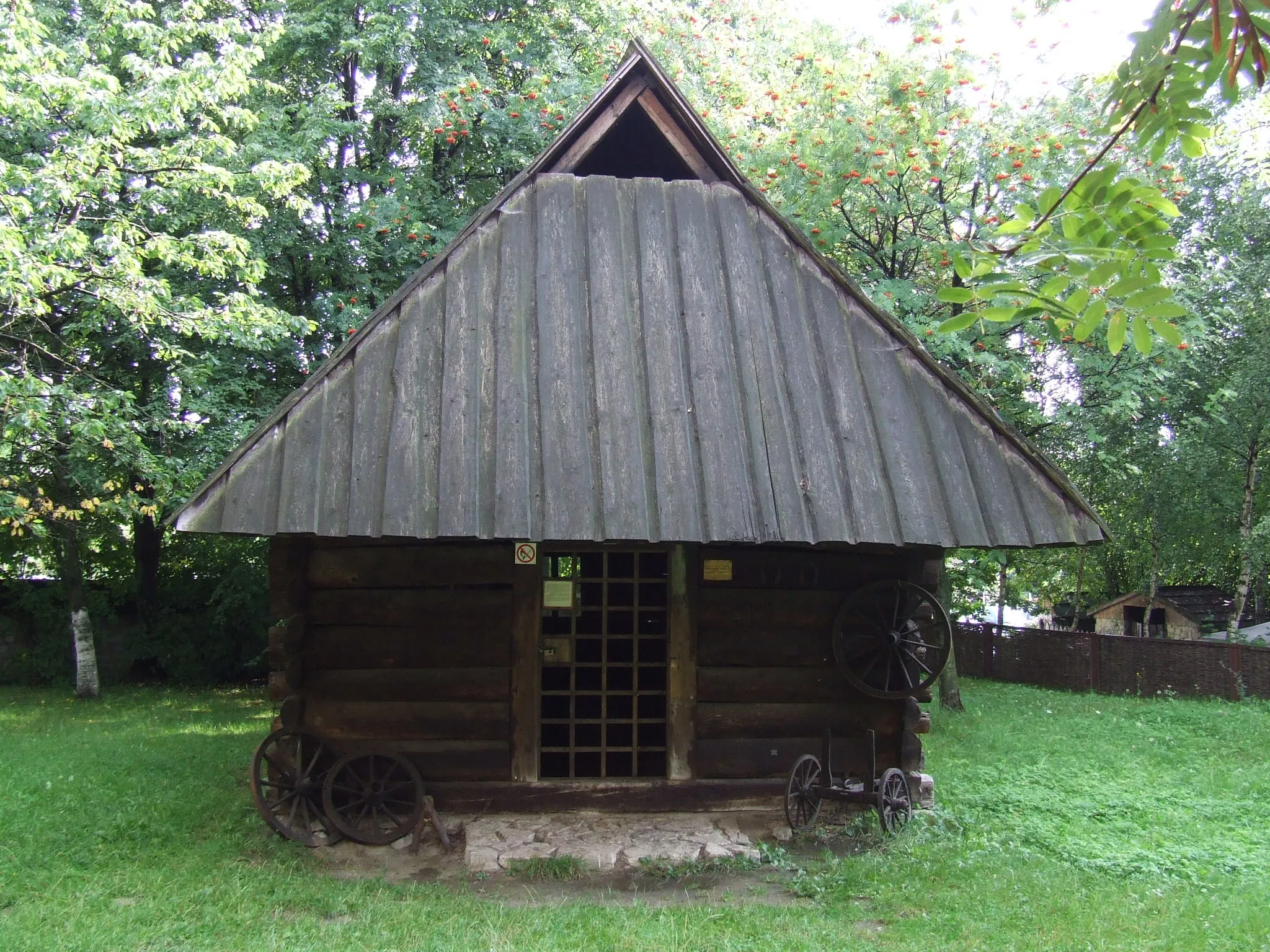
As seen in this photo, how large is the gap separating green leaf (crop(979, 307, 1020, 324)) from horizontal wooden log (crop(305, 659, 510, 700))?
4.91m

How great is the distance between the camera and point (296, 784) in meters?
6.63

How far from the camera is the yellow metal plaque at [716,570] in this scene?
7141mm

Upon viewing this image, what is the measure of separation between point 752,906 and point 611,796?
1.52m

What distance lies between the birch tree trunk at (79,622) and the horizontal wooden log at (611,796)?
1000cm

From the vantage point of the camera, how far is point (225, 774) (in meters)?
9.11

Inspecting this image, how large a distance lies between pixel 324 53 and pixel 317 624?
11.0 meters

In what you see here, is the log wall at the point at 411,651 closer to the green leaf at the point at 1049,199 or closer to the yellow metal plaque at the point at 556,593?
the yellow metal plaque at the point at 556,593

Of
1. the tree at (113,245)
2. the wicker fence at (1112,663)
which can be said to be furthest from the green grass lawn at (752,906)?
the wicker fence at (1112,663)

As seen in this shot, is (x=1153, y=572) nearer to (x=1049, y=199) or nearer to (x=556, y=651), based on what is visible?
(x=556, y=651)

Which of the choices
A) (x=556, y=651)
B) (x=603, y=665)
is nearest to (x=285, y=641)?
(x=556, y=651)

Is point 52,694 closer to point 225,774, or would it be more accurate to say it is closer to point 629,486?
point 225,774

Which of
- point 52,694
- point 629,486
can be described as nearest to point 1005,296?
point 629,486

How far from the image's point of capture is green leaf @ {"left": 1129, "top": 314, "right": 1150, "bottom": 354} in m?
2.72

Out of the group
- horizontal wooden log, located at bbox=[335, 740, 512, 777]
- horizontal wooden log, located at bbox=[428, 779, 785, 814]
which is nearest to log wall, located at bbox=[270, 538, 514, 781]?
horizontal wooden log, located at bbox=[335, 740, 512, 777]
